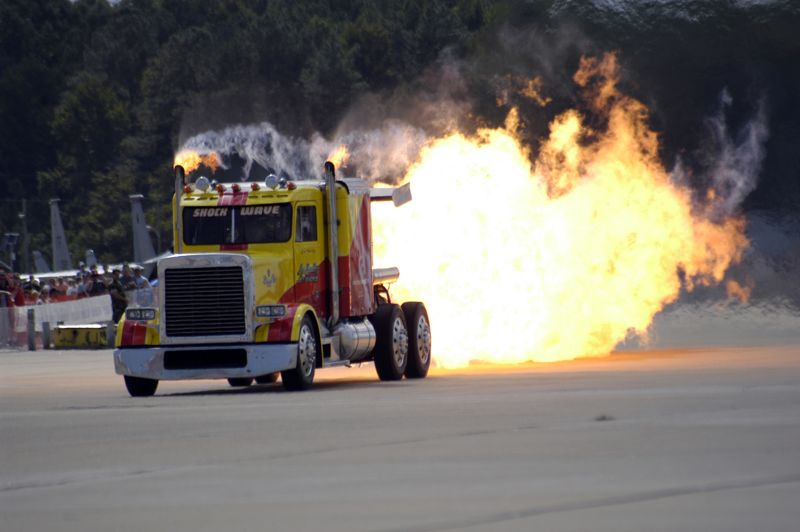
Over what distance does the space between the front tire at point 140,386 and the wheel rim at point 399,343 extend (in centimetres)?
375

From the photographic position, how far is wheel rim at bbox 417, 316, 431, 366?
29.4 m

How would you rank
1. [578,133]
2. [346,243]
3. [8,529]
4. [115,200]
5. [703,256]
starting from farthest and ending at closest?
[115,200] → [578,133] → [703,256] → [346,243] → [8,529]

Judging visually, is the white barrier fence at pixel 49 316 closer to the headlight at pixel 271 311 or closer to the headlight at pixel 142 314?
the headlight at pixel 142 314

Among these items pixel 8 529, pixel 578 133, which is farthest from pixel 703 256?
pixel 8 529

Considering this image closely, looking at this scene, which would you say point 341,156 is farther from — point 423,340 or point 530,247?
point 423,340

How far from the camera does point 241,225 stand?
2741 cm

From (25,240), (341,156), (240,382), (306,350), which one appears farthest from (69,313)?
(25,240)

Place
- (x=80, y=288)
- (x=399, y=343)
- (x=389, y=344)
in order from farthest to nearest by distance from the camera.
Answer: (x=80, y=288) → (x=399, y=343) → (x=389, y=344)

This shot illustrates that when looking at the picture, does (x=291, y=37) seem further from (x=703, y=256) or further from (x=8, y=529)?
(x=8, y=529)

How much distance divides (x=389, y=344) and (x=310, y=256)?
6.21 ft

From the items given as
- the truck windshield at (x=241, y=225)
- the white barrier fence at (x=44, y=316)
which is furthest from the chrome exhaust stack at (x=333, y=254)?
the white barrier fence at (x=44, y=316)

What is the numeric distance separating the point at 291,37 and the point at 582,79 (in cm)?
6721

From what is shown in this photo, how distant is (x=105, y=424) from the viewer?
20344 millimetres

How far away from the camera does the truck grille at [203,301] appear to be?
2606 centimetres
